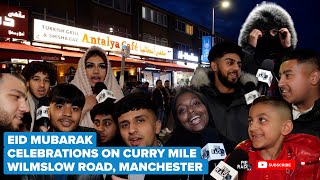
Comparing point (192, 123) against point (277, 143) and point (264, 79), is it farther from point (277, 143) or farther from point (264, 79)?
point (277, 143)

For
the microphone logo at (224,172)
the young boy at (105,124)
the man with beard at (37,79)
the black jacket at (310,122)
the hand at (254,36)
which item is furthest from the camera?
the man with beard at (37,79)

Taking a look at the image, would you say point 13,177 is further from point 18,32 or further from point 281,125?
point 18,32

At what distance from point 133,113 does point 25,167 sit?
3.45 feet

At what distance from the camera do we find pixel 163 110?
38.7 ft

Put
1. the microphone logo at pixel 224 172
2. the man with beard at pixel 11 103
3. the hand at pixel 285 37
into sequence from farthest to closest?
the hand at pixel 285 37, the man with beard at pixel 11 103, the microphone logo at pixel 224 172

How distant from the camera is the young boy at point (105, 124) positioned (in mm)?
3811

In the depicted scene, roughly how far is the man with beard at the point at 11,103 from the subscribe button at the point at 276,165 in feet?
6.32

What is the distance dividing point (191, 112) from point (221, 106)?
49cm

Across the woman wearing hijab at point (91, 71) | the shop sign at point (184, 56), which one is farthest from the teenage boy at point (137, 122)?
the shop sign at point (184, 56)

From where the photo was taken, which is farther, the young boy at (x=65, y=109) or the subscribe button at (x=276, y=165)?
the young boy at (x=65, y=109)

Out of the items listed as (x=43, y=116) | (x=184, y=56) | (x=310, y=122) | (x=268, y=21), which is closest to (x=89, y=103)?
(x=43, y=116)

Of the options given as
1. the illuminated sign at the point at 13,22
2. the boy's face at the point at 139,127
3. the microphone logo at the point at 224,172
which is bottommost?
the microphone logo at the point at 224,172

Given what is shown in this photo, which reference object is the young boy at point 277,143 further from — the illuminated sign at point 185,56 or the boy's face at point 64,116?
the illuminated sign at point 185,56

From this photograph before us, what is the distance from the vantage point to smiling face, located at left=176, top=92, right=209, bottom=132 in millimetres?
3430
